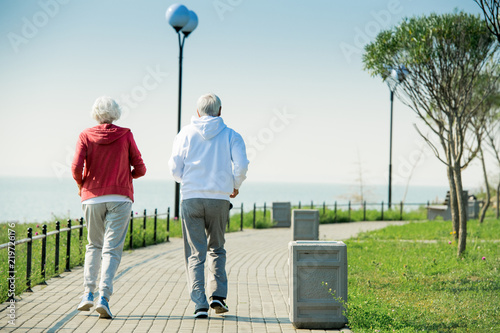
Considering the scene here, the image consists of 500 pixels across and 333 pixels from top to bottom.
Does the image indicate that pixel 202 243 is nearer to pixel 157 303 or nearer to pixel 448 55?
pixel 157 303

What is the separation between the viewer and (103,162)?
5.90 m

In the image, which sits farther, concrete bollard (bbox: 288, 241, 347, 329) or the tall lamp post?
the tall lamp post

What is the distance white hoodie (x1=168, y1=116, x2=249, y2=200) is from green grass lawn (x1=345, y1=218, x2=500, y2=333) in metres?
1.77

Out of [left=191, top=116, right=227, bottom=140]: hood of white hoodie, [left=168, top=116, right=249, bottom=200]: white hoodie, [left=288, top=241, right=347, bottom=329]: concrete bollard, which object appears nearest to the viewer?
[left=288, top=241, right=347, bottom=329]: concrete bollard

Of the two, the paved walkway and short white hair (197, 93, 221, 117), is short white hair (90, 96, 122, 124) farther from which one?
the paved walkway

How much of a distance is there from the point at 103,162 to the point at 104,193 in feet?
1.04

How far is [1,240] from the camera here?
42.9ft

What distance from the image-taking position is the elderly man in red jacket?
230 inches

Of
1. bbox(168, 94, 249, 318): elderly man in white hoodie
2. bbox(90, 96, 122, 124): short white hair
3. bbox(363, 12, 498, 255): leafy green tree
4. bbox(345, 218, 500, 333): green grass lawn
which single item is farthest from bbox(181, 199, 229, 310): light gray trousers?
bbox(363, 12, 498, 255): leafy green tree

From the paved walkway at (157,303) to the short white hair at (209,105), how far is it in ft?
6.98

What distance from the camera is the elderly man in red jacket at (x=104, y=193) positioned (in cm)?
584

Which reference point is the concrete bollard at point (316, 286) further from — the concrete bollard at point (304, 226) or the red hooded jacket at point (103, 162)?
the concrete bollard at point (304, 226)

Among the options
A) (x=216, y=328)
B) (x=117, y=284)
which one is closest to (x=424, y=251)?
(x=117, y=284)

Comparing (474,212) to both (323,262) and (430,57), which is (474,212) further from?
(323,262)
